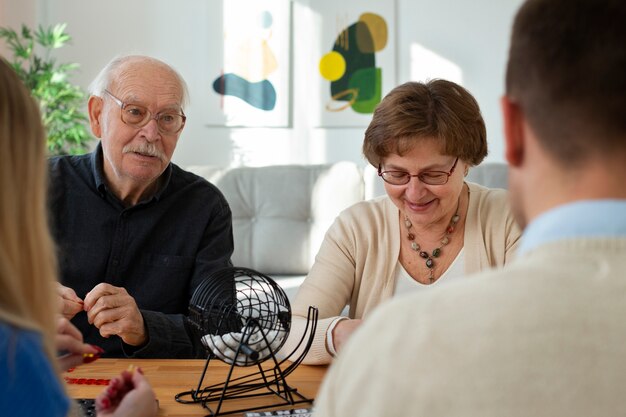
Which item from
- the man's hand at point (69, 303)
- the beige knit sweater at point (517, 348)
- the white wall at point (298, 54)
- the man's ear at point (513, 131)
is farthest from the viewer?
the white wall at point (298, 54)

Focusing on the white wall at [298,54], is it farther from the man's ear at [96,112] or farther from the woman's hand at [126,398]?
the woman's hand at [126,398]

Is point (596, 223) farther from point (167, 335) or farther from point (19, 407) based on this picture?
point (167, 335)

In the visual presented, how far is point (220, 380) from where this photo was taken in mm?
1827

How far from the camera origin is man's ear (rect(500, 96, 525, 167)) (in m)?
0.87

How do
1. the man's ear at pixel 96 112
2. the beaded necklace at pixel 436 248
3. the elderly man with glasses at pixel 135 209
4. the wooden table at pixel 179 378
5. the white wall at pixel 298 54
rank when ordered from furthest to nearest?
the white wall at pixel 298 54, the man's ear at pixel 96 112, the elderly man with glasses at pixel 135 209, the beaded necklace at pixel 436 248, the wooden table at pixel 179 378

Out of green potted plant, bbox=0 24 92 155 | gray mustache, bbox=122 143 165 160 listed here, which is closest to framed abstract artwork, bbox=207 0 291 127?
green potted plant, bbox=0 24 92 155

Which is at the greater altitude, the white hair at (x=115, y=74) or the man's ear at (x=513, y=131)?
the white hair at (x=115, y=74)

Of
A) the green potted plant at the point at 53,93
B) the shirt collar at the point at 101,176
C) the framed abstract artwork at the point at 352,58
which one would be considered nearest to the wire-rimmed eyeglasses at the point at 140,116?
the shirt collar at the point at 101,176

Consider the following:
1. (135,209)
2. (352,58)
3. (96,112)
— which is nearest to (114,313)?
(135,209)

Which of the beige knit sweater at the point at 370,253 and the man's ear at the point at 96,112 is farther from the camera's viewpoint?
the man's ear at the point at 96,112

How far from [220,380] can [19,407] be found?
0.84 m

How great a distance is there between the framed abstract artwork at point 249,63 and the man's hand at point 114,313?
3.82 m

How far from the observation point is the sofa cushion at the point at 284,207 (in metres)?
4.46

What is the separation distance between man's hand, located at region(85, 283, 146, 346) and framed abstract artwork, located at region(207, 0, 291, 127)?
12.5 feet
